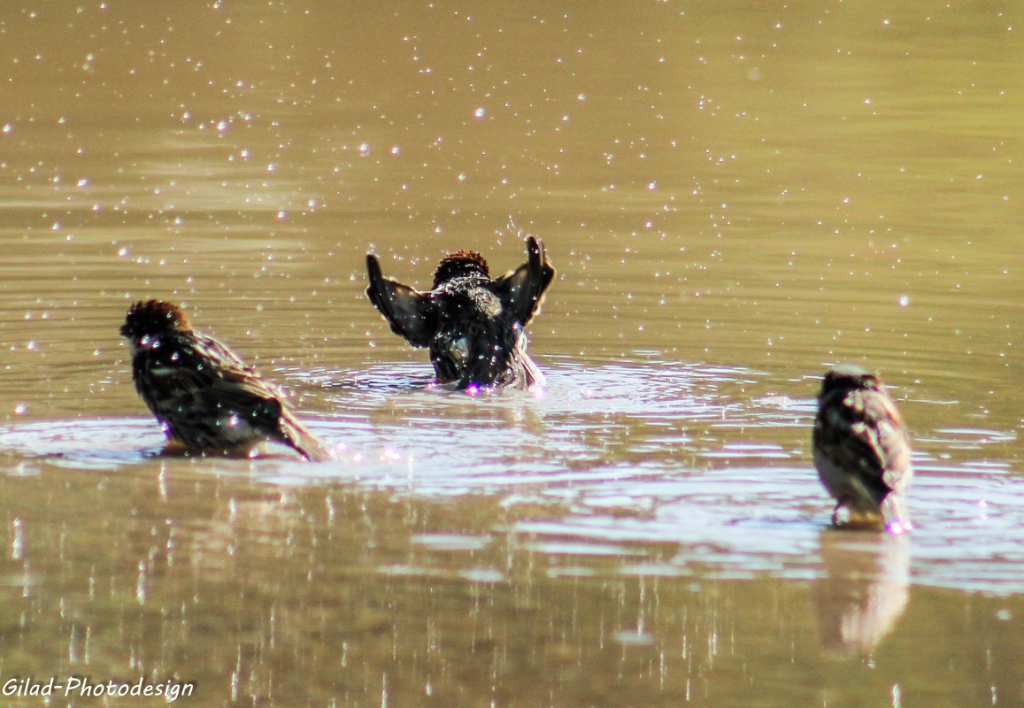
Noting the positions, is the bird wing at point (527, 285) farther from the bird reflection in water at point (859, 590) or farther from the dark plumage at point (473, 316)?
the bird reflection in water at point (859, 590)

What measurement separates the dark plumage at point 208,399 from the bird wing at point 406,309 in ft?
7.36

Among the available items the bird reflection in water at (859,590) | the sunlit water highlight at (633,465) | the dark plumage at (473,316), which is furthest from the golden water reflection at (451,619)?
the dark plumage at (473,316)


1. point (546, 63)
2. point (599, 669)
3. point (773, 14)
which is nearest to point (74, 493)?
point (599, 669)

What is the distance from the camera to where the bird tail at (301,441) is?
7695mm

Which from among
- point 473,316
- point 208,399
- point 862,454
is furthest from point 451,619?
point 473,316

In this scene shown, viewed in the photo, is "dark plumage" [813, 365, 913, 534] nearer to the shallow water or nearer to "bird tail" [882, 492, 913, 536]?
"bird tail" [882, 492, 913, 536]

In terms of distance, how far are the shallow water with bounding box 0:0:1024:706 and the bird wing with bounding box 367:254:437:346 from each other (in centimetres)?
20

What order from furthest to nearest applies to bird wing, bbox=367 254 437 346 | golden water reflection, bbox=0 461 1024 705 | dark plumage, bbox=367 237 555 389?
1. bird wing, bbox=367 254 437 346
2. dark plumage, bbox=367 237 555 389
3. golden water reflection, bbox=0 461 1024 705

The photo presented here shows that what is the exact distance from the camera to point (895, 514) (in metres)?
6.52

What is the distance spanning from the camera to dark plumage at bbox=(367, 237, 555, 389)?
995 centimetres

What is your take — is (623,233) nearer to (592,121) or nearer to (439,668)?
(592,121)

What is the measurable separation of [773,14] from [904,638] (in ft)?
85.5

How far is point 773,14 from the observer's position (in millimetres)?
30594

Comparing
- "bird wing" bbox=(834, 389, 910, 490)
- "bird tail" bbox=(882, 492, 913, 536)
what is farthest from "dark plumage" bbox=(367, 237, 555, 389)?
"bird tail" bbox=(882, 492, 913, 536)
